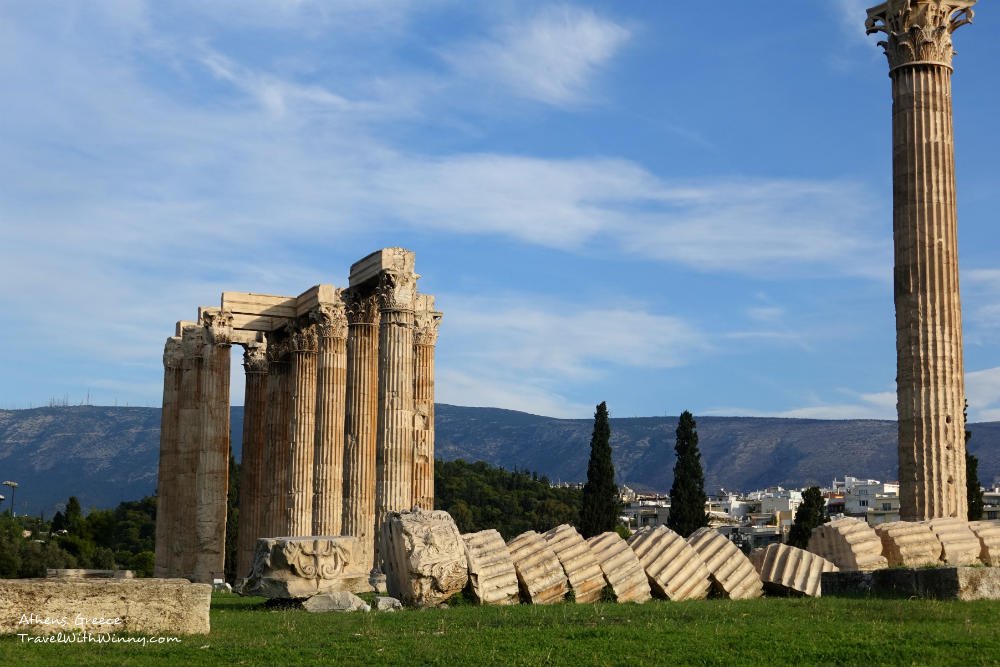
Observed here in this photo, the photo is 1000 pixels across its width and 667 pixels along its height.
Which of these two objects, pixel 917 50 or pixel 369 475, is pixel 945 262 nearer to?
pixel 917 50

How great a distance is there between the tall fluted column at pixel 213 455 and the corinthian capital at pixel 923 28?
24.4m

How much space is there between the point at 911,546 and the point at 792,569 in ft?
7.95

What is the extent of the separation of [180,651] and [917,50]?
66.2 ft

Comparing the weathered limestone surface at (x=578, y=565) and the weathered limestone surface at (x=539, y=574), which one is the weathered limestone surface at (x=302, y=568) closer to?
the weathered limestone surface at (x=539, y=574)

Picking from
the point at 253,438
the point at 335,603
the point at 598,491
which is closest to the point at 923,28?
the point at 335,603

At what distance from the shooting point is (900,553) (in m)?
24.2

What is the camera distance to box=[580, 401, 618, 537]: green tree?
7062 cm

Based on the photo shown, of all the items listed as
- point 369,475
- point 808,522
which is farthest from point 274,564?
point 808,522

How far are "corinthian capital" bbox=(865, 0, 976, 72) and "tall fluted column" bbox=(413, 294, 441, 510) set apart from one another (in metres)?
17.2

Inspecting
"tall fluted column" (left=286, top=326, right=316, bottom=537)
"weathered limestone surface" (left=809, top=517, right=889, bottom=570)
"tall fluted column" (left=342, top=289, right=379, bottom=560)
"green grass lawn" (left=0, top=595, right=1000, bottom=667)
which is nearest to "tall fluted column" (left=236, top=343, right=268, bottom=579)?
"tall fluted column" (left=286, top=326, right=316, bottom=537)

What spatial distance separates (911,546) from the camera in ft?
79.3

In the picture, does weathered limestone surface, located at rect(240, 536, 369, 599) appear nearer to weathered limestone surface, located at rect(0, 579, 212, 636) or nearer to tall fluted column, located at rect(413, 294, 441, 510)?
weathered limestone surface, located at rect(0, 579, 212, 636)

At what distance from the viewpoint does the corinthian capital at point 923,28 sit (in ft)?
89.8

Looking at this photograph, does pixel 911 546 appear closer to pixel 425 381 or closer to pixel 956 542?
pixel 956 542
